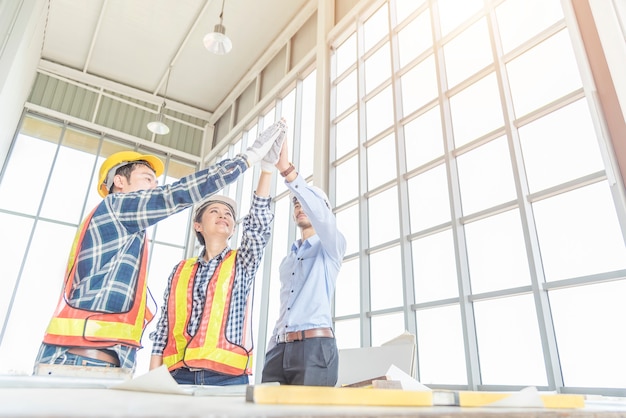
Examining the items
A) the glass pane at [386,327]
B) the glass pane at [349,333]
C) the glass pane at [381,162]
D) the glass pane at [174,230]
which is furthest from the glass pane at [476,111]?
the glass pane at [174,230]

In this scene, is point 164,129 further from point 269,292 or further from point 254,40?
point 269,292

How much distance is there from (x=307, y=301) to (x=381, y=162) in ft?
11.2

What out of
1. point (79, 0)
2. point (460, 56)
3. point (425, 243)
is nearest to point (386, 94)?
point (460, 56)

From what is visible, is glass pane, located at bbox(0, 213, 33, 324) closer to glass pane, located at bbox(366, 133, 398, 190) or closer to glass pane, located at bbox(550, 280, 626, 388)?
glass pane, located at bbox(366, 133, 398, 190)

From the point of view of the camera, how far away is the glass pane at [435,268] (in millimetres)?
3971

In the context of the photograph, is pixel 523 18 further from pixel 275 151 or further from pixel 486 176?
pixel 275 151

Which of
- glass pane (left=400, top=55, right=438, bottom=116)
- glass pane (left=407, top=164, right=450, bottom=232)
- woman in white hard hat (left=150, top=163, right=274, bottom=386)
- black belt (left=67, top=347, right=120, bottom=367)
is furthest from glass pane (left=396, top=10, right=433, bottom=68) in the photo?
black belt (left=67, top=347, right=120, bottom=367)

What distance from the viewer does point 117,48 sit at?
30.5 ft

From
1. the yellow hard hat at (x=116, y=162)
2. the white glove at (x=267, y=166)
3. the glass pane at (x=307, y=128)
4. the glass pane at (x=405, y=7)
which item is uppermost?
Answer: the glass pane at (x=405, y=7)

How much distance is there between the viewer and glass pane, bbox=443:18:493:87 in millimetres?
4422

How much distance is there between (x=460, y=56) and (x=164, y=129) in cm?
610

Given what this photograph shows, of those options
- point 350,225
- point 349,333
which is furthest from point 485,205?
point 349,333

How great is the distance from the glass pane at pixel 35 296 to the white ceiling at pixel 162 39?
13.0ft

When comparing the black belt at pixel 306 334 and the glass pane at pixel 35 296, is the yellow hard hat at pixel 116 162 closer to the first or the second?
the black belt at pixel 306 334
